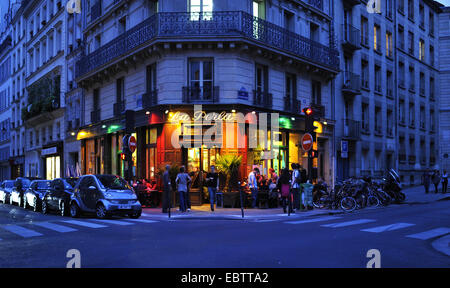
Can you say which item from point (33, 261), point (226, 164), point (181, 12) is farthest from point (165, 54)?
point (33, 261)

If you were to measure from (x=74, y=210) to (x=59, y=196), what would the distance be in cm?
122

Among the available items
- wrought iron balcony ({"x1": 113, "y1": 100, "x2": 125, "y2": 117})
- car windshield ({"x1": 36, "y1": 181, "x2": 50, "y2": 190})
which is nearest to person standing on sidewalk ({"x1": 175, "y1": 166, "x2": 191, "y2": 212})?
car windshield ({"x1": 36, "y1": 181, "x2": 50, "y2": 190})

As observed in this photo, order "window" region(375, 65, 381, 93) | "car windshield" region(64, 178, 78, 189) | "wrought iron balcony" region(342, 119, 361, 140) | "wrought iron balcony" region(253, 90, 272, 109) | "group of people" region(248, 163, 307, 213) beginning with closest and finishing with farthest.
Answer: "group of people" region(248, 163, 307, 213) < "car windshield" region(64, 178, 78, 189) < "wrought iron balcony" region(253, 90, 272, 109) < "wrought iron balcony" region(342, 119, 361, 140) < "window" region(375, 65, 381, 93)

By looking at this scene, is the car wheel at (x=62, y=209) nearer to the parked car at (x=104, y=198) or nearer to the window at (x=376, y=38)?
the parked car at (x=104, y=198)

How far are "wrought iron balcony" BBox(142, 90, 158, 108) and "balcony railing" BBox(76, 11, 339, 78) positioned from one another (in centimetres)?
217

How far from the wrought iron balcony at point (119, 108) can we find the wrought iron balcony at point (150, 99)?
8.25 ft

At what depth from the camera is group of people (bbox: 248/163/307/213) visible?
16.0 m

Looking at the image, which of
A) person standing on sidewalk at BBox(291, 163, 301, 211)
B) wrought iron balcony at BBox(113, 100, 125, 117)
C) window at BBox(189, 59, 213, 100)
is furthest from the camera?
wrought iron balcony at BBox(113, 100, 125, 117)

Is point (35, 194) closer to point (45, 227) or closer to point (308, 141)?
point (45, 227)

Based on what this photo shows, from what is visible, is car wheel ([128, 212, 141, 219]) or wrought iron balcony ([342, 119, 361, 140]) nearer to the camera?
car wheel ([128, 212, 141, 219])

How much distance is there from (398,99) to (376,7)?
6.71m

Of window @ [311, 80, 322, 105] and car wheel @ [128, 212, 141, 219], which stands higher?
window @ [311, 80, 322, 105]

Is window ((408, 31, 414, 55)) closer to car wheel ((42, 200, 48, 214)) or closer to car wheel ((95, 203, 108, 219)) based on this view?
car wheel ((95, 203, 108, 219))

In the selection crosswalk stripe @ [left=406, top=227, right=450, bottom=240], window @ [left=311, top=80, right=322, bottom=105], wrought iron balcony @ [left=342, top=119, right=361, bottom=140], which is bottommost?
crosswalk stripe @ [left=406, top=227, right=450, bottom=240]
